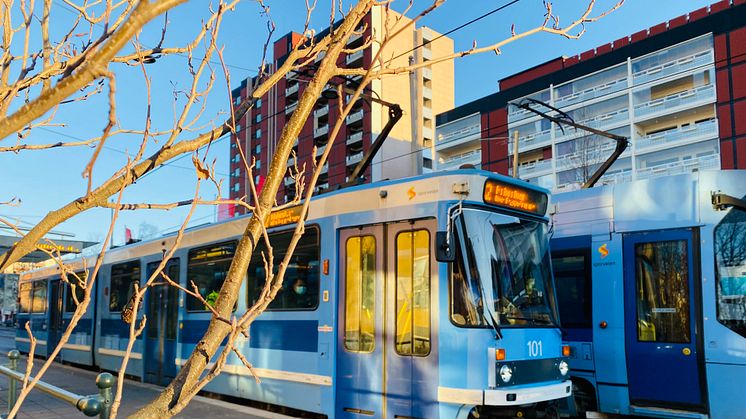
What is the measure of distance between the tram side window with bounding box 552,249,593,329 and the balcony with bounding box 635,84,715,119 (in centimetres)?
4189

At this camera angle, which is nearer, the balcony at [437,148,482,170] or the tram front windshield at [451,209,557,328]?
the tram front windshield at [451,209,557,328]

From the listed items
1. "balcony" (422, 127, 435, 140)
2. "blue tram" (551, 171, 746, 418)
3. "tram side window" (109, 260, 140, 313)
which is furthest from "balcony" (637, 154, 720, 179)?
"tram side window" (109, 260, 140, 313)

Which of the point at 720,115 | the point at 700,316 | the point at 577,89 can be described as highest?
the point at 577,89

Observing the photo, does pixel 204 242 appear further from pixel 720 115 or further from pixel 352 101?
pixel 720 115

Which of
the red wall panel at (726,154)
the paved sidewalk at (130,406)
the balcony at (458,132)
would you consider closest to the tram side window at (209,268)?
the paved sidewalk at (130,406)

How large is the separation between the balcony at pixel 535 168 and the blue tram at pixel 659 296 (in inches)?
1837

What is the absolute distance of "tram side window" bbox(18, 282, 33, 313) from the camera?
2234cm

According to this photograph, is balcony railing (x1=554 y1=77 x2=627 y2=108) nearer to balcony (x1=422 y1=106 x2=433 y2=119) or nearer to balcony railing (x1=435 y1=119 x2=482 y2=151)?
balcony railing (x1=435 y1=119 x2=482 y2=151)

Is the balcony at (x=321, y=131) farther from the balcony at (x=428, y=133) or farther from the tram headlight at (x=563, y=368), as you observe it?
the tram headlight at (x=563, y=368)

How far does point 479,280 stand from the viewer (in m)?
7.22

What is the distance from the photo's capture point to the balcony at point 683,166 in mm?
44750

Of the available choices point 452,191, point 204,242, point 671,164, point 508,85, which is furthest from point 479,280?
point 508,85

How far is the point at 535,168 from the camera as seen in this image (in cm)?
5653

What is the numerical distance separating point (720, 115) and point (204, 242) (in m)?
43.9
